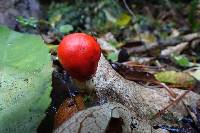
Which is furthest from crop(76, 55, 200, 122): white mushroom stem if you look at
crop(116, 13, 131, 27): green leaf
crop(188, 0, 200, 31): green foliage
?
crop(116, 13, 131, 27): green leaf

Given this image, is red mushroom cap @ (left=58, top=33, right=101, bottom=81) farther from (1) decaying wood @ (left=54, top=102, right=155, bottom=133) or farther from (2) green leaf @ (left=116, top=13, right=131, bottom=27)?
(2) green leaf @ (left=116, top=13, right=131, bottom=27)

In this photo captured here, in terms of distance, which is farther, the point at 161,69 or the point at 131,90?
the point at 161,69

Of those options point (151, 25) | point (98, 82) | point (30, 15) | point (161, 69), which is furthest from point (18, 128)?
point (151, 25)

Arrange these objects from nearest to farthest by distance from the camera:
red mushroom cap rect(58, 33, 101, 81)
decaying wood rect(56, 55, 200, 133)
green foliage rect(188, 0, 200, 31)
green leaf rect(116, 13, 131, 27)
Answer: red mushroom cap rect(58, 33, 101, 81) → decaying wood rect(56, 55, 200, 133) → green foliage rect(188, 0, 200, 31) → green leaf rect(116, 13, 131, 27)

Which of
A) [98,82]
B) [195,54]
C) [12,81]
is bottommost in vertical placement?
[195,54]

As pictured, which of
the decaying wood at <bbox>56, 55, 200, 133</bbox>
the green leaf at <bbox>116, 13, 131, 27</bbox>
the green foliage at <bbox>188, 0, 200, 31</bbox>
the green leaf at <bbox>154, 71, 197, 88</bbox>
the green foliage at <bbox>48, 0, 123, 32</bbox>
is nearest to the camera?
the decaying wood at <bbox>56, 55, 200, 133</bbox>

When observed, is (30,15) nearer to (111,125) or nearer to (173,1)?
(111,125)
